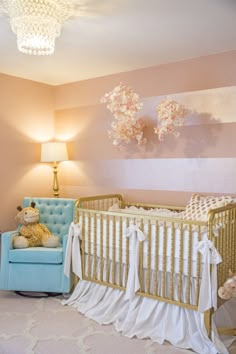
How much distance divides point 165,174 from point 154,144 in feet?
1.12

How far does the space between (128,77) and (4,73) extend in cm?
140

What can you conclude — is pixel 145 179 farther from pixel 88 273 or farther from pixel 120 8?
pixel 120 8

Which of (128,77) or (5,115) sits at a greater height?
(128,77)

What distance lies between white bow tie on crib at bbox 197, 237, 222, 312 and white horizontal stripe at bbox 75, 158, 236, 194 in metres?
0.89

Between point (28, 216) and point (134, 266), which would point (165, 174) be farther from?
point (28, 216)

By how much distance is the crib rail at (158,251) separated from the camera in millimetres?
2686

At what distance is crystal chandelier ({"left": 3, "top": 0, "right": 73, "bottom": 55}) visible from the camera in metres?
2.21

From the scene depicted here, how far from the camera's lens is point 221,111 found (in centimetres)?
332

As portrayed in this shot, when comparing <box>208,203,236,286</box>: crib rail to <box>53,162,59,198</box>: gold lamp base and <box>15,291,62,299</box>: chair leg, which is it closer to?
<box>15,291,62,299</box>: chair leg

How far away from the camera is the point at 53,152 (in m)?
4.29

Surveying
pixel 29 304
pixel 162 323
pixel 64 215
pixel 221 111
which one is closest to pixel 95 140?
pixel 64 215

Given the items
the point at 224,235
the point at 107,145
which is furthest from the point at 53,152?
the point at 224,235

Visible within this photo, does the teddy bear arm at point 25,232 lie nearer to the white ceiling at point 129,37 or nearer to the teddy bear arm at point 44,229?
the teddy bear arm at point 44,229

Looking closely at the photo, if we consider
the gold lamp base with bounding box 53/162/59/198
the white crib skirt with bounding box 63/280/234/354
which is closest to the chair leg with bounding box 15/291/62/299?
the white crib skirt with bounding box 63/280/234/354
